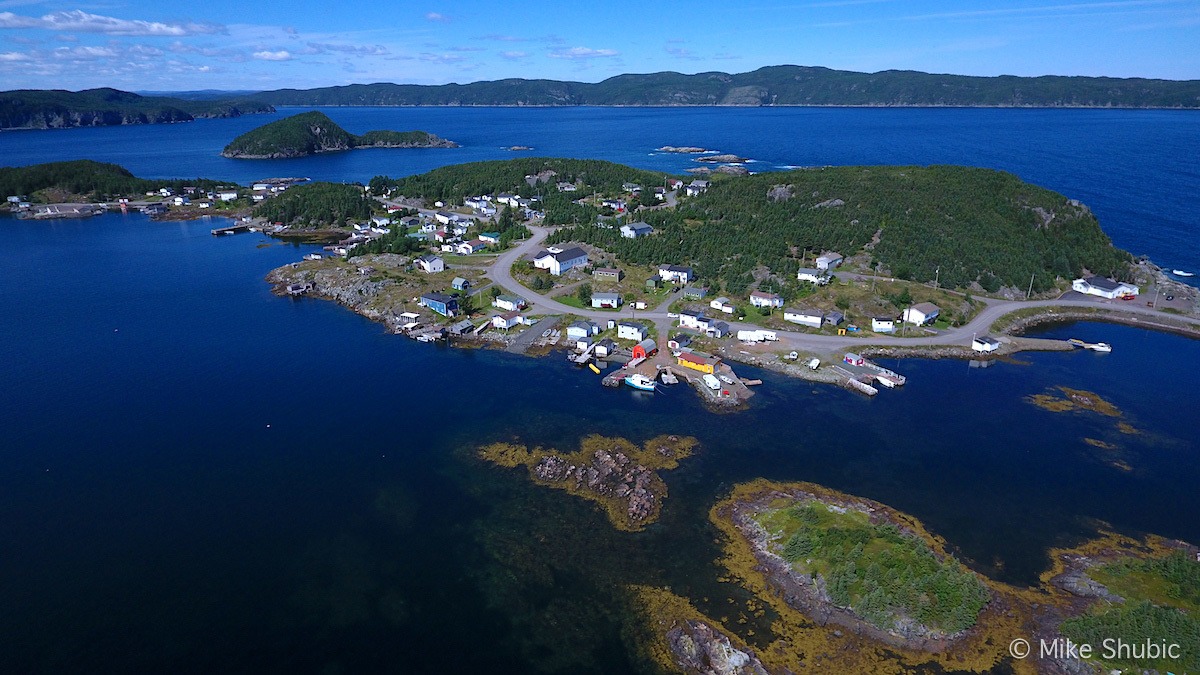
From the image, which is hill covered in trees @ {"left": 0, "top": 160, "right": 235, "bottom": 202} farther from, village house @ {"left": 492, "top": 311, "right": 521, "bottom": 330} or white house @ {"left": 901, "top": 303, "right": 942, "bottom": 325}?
white house @ {"left": 901, "top": 303, "right": 942, "bottom": 325}

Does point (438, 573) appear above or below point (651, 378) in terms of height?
below

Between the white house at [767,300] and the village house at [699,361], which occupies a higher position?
the white house at [767,300]

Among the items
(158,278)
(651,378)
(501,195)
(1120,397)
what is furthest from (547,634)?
(501,195)

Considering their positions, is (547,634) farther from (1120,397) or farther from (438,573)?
(1120,397)

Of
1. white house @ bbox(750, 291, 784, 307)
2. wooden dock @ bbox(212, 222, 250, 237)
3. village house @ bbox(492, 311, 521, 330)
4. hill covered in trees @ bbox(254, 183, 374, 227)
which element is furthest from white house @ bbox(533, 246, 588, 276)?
wooden dock @ bbox(212, 222, 250, 237)

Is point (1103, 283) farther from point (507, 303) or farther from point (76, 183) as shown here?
point (76, 183)

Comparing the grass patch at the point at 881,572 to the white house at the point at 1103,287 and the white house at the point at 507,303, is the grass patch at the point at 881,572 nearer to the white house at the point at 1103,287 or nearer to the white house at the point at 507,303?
the white house at the point at 507,303

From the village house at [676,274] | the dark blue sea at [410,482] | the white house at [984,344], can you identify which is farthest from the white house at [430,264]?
the white house at [984,344]
